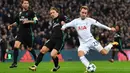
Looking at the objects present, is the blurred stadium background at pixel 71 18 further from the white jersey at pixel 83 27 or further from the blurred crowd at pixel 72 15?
the white jersey at pixel 83 27

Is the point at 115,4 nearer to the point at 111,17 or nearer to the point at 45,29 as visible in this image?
the point at 111,17

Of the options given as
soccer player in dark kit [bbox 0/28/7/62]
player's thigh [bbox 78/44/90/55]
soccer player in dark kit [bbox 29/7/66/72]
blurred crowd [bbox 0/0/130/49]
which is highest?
blurred crowd [bbox 0/0/130/49]

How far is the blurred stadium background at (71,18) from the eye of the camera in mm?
31656

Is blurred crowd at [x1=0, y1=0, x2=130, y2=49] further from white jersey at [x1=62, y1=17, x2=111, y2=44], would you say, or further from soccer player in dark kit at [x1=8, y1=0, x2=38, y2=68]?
white jersey at [x1=62, y1=17, x2=111, y2=44]

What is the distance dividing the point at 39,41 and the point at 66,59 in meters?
2.40

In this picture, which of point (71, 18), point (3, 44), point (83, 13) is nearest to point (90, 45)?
point (83, 13)

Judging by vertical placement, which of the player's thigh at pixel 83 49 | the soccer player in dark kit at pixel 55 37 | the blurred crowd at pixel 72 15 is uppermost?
the blurred crowd at pixel 72 15

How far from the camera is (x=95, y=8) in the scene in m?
39.0

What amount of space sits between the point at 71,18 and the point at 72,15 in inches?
13.1

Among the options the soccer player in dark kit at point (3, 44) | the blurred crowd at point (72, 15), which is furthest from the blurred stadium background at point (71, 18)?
the soccer player in dark kit at point (3, 44)

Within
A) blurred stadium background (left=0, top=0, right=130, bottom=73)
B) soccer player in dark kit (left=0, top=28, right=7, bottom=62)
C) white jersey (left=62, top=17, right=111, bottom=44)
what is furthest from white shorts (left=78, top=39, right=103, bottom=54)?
soccer player in dark kit (left=0, top=28, right=7, bottom=62)

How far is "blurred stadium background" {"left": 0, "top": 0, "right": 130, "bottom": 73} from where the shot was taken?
31.7 meters


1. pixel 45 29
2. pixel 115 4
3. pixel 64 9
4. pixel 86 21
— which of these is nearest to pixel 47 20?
pixel 45 29

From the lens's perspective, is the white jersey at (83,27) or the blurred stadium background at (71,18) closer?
the white jersey at (83,27)
